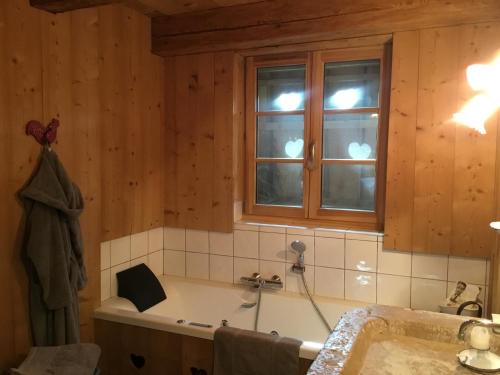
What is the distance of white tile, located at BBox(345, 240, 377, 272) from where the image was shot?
246cm

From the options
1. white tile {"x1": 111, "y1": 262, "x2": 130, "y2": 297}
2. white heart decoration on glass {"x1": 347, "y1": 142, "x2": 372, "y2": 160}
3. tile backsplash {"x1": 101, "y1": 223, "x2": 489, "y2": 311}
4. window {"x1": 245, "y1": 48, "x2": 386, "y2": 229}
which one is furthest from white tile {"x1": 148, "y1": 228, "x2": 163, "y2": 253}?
white heart decoration on glass {"x1": 347, "y1": 142, "x2": 372, "y2": 160}

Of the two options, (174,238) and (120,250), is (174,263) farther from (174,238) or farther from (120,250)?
(120,250)

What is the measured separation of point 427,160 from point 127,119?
186 centimetres

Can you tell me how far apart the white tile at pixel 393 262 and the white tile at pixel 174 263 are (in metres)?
1.40

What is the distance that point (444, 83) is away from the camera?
7.32ft

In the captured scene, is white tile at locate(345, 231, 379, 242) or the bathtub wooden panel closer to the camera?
the bathtub wooden panel

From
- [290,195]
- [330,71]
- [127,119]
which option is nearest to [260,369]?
[290,195]

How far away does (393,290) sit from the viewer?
2.41 meters

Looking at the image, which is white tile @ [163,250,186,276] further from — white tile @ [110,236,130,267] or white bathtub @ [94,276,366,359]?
white tile @ [110,236,130,267]

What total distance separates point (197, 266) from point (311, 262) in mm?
862

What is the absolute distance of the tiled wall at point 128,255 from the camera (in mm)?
2508

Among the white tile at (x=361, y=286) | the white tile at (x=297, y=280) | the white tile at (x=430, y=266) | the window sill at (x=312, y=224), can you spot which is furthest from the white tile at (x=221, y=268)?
the white tile at (x=430, y=266)

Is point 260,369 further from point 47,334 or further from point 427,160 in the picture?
point 427,160

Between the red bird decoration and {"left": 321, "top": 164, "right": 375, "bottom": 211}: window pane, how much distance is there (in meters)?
1.66
